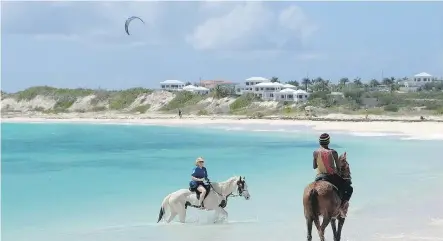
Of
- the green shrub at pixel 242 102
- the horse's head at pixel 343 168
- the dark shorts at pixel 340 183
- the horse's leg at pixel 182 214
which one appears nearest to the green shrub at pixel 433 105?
the green shrub at pixel 242 102

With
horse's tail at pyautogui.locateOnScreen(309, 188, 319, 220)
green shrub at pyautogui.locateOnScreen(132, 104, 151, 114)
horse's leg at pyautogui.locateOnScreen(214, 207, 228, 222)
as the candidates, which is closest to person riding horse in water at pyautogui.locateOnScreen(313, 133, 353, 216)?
horse's tail at pyautogui.locateOnScreen(309, 188, 319, 220)

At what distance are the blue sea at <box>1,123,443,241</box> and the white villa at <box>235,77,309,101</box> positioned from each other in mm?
42225

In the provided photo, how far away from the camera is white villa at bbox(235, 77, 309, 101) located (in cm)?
8274

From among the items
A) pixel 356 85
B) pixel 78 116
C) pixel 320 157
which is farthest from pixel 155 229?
pixel 356 85

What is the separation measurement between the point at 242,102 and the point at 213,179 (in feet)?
186

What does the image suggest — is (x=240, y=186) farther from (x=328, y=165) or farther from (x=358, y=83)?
(x=358, y=83)

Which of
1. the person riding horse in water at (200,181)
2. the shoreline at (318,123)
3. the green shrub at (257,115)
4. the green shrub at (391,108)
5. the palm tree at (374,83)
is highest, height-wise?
the palm tree at (374,83)

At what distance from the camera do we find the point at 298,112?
69.6 metres

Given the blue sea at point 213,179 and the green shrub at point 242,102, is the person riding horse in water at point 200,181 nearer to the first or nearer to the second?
the blue sea at point 213,179

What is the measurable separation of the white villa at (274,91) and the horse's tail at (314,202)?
71.0 meters

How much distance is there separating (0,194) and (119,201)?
4379 mm

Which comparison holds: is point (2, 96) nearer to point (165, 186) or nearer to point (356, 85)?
point (356, 85)

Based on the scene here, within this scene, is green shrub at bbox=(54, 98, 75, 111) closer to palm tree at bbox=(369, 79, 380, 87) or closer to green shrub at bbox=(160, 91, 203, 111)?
green shrub at bbox=(160, 91, 203, 111)

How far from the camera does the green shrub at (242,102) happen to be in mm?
78631
